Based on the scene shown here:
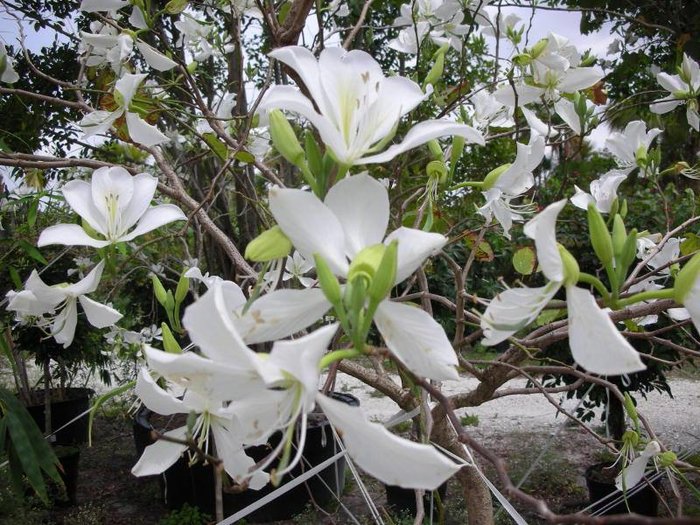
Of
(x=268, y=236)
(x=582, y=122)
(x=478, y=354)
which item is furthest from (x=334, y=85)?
(x=478, y=354)

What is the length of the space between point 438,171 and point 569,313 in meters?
0.34

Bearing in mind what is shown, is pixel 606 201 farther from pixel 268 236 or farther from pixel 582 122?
pixel 268 236

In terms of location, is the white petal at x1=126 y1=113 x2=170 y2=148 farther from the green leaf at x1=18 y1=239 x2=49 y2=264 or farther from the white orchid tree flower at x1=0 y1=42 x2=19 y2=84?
the green leaf at x1=18 y1=239 x2=49 y2=264

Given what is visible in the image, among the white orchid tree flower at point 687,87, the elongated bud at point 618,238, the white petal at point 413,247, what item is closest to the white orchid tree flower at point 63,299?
the white petal at point 413,247

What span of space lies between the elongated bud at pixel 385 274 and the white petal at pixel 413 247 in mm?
28

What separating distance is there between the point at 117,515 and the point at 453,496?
59.8 inches

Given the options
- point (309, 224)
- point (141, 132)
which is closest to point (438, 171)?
point (309, 224)

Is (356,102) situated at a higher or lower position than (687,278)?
higher

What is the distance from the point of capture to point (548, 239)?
1.16 ft

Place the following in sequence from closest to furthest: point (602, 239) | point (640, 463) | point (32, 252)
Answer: point (602, 239)
point (640, 463)
point (32, 252)

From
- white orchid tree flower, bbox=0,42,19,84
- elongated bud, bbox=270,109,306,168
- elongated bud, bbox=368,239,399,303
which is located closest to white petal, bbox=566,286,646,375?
elongated bud, bbox=368,239,399,303

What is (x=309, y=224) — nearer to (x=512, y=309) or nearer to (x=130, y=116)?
(x=512, y=309)

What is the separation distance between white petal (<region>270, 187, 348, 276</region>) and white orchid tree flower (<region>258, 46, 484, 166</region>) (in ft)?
0.18

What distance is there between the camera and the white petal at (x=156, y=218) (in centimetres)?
58
